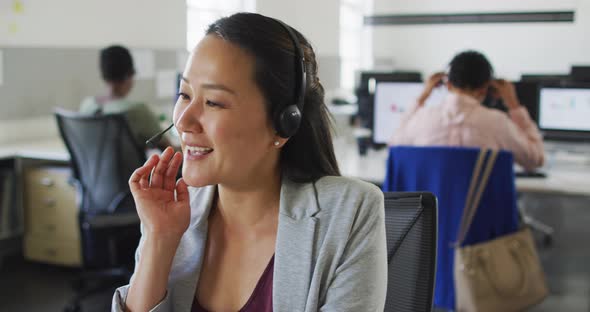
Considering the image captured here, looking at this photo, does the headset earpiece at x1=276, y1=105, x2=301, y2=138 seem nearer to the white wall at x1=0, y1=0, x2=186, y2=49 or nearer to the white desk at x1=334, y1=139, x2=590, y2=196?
the white desk at x1=334, y1=139, x2=590, y2=196

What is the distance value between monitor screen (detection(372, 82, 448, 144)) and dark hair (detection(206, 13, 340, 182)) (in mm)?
2533

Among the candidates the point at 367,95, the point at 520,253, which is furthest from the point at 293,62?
the point at 367,95

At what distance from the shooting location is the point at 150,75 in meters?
4.58

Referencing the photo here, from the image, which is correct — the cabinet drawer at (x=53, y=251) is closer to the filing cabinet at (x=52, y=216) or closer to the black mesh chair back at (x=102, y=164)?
the filing cabinet at (x=52, y=216)

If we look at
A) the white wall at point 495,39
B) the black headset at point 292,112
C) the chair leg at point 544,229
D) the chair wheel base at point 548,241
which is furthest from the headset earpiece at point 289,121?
the white wall at point 495,39

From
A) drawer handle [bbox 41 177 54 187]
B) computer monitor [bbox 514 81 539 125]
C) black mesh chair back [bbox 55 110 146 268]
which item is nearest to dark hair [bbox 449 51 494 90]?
computer monitor [bbox 514 81 539 125]

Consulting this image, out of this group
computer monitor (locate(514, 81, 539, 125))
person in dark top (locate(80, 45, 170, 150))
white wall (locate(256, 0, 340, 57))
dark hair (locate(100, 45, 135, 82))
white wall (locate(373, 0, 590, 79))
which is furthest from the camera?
white wall (locate(373, 0, 590, 79))

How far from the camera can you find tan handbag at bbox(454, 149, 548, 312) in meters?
2.22

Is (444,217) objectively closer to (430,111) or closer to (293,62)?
(430,111)

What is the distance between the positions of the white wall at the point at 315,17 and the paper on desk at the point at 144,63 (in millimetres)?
1432

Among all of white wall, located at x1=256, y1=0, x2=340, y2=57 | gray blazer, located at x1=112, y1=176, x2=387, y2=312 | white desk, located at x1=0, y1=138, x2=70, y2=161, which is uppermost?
white wall, located at x1=256, y1=0, x2=340, y2=57

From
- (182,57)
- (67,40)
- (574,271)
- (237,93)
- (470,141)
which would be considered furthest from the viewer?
(182,57)

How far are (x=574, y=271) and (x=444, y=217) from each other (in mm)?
1745

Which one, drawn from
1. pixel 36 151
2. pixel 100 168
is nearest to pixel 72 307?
pixel 100 168
